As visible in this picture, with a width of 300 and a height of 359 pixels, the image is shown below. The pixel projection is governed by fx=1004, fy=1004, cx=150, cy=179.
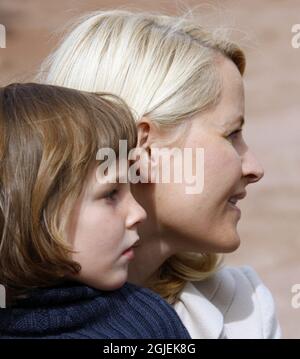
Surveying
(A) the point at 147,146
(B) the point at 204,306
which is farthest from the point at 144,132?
(B) the point at 204,306

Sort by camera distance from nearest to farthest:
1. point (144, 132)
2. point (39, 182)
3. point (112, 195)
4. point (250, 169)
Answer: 1. point (39, 182)
2. point (112, 195)
3. point (144, 132)
4. point (250, 169)

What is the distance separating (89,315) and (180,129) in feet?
1.61

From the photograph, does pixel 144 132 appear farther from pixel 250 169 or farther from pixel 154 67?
pixel 250 169

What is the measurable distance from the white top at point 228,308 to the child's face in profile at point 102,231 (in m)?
0.34

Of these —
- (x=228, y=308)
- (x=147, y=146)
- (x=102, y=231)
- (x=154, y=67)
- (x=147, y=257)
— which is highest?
(x=154, y=67)

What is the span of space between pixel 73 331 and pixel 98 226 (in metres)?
0.18

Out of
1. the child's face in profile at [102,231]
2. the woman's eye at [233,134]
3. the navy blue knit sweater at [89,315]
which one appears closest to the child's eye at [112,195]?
the child's face in profile at [102,231]

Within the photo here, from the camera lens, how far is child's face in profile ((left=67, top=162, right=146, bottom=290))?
1.71 meters

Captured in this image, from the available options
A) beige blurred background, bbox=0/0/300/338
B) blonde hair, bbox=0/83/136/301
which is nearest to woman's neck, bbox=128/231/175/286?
blonde hair, bbox=0/83/136/301

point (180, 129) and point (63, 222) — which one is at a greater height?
point (180, 129)

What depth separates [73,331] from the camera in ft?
5.60

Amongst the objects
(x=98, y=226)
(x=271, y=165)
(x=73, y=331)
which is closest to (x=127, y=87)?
(x=98, y=226)

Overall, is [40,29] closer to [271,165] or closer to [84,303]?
[271,165]

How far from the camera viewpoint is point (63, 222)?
5.53ft
